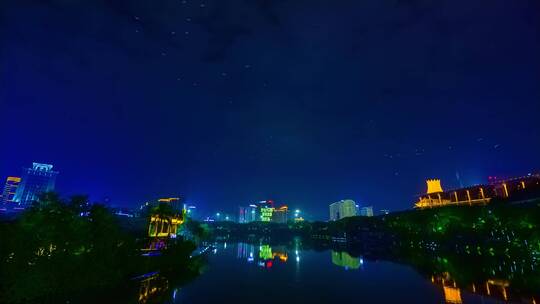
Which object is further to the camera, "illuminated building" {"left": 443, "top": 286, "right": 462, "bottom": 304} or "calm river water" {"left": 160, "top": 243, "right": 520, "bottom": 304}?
"calm river water" {"left": 160, "top": 243, "right": 520, "bottom": 304}

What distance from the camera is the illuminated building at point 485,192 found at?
86.8 meters

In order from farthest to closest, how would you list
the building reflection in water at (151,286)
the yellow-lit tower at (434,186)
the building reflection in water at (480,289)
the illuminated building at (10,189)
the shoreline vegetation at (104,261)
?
the yellow-lit tower at (434,186)
the illuminated building at (10,189)
the building reflection in water at (151,286)
the building reflection in water at (480,289)
the shoreline vegetation at (104,261)

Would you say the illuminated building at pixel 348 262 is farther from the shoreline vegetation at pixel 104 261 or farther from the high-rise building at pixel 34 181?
the high-rise building at pixel 34 181

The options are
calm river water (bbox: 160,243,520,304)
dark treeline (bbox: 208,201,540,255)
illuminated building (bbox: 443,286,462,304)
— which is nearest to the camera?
illuminated building (bbox: 443,286,462,304)

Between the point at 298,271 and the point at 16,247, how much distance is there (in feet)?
117

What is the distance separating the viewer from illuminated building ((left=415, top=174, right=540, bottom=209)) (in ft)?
285

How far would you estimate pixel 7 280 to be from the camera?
21.6 metres

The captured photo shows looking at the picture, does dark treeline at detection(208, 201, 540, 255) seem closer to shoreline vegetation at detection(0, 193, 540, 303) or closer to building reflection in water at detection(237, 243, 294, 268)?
shoreline vegetation at detection(0, 193, 540, 303)

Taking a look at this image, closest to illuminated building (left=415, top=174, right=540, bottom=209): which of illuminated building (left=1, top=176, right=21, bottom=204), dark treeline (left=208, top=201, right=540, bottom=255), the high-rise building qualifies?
dark treeline (left=208, top=201, right=540, bottom=255)

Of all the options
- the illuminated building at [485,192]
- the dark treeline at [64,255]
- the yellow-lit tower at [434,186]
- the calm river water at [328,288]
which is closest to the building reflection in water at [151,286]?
the dark treeline at [64,255]

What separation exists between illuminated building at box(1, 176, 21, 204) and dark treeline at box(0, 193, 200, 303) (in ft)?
508

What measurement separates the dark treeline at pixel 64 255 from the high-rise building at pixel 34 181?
149604 mm

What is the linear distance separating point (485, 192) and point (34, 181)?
707 ft

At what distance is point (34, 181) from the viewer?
6014 inches
